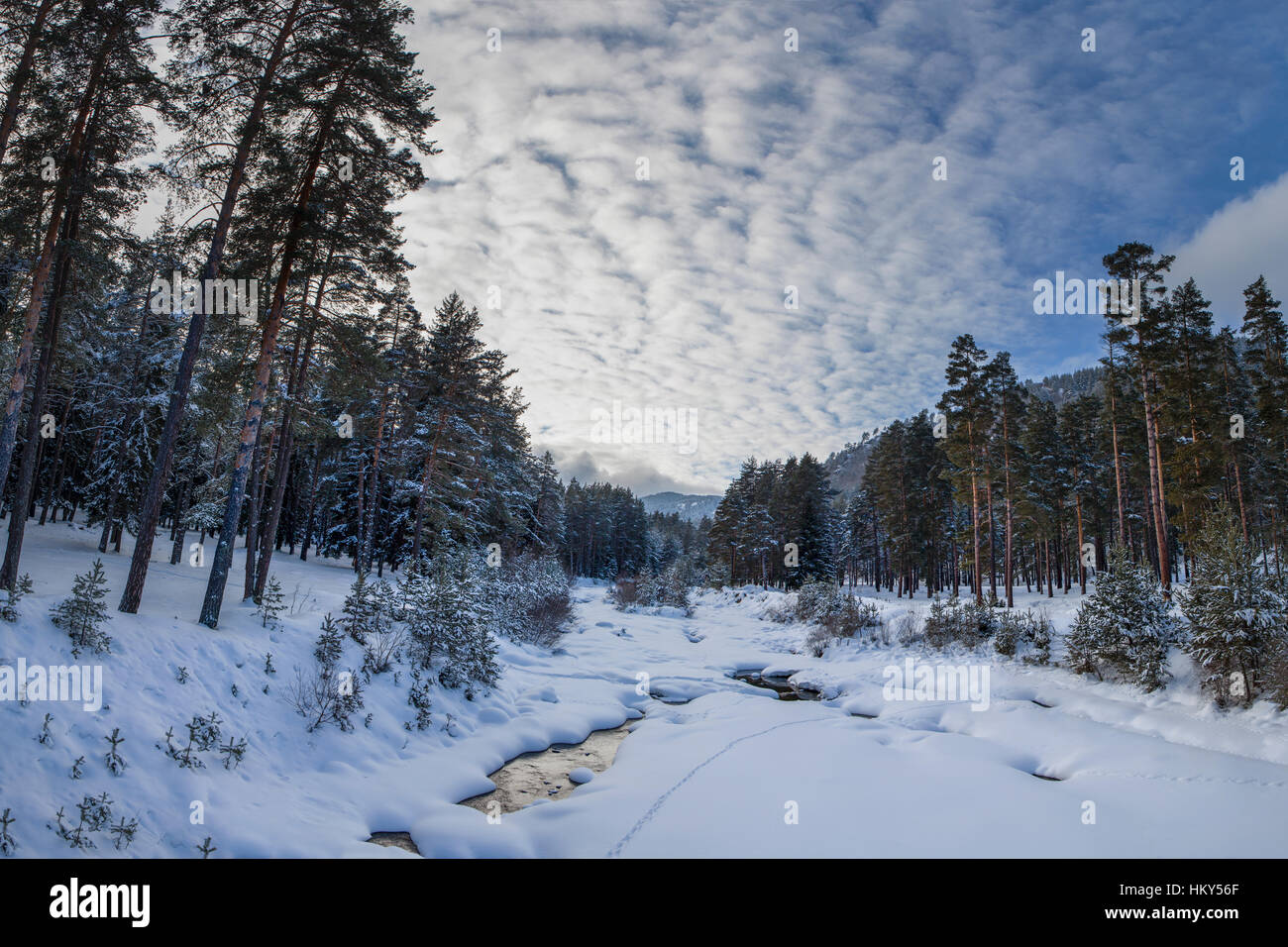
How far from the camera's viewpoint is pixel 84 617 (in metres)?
7.60

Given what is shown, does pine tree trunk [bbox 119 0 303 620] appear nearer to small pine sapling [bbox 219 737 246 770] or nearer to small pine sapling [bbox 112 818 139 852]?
small pine sapling [bbox 219 737 246 770]

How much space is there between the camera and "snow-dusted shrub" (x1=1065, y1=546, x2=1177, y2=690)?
12477 mm

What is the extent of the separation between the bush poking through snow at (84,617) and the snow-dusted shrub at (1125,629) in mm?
18932

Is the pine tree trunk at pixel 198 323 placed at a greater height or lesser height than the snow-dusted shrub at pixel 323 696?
greater

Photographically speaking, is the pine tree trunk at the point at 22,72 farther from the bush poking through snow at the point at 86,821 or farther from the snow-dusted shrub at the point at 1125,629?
the snow-dusted shrub at the point at 1125,629

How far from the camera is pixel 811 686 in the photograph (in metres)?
17.7

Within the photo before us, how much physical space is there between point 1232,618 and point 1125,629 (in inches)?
109

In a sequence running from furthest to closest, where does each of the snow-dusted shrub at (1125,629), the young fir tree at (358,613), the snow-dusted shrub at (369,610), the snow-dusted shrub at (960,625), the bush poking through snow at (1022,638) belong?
the snow-dusted shrub at (960,625) → the bush poking through snow at (1022,638) → the snow-dusted shrub at (1125,629) → the snow-dusted shrub at (369,610) → the young fir tree at (358,613)

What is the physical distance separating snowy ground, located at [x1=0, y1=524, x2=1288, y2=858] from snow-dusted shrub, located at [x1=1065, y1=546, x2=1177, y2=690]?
1.65 feet

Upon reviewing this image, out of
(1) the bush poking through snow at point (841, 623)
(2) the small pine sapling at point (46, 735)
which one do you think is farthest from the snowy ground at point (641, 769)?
(1) the bush poking through snow at point (841, 623)

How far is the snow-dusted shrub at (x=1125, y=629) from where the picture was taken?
1248 cm

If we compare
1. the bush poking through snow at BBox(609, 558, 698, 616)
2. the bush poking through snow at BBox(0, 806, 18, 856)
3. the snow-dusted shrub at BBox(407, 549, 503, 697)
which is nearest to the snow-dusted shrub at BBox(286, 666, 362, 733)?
the snow-dusted shrub at BBox(407, 549, 503, 697)

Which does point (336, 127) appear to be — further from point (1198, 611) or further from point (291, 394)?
point (1198, 611)
